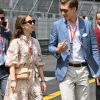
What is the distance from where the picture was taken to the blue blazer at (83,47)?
5691 mm

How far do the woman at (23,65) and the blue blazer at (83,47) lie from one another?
10.3 inches

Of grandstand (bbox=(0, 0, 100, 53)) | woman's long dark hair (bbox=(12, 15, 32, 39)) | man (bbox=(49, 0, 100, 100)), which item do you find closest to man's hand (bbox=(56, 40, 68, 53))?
man (bbox=(49, 0, 100, 100))

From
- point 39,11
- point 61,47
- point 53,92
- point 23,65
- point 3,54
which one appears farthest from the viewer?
point 39,11

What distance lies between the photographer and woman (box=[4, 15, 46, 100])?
5.65 meters

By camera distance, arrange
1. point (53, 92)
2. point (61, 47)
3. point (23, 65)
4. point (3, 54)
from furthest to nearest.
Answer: point (53, 92), point (3, 54), point (23, 65), point (61, 47)

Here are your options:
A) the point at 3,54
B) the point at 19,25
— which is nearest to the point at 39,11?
the point at 3,54

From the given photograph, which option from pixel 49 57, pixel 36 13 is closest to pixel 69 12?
pixel 36 13

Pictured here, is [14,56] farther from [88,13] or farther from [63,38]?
[88,13]

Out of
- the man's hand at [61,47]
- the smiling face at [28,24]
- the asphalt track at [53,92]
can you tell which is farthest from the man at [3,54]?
the asphalt track at [53,92]

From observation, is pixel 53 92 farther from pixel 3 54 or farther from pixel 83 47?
pixel 83 47

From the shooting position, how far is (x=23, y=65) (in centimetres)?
569

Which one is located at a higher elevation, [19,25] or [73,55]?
[19,25]

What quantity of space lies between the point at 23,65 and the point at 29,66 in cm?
8

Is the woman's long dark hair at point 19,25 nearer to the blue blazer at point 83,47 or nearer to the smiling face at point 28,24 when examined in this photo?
the smiling face at point 28,24
